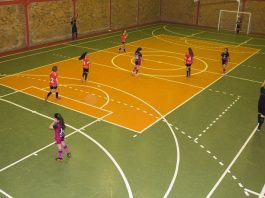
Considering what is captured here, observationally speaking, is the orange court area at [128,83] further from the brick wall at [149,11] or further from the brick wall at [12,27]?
the brick wall at [149,11]

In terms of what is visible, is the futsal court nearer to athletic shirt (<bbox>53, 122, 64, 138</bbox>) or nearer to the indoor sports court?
the indoor sports court

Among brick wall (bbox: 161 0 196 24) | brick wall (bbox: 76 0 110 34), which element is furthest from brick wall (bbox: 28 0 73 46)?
brick wall (bbox: 161 0 196 24)

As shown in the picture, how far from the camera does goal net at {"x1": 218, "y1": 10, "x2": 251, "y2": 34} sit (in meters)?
34.8

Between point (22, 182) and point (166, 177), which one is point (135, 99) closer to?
point (166, 177)

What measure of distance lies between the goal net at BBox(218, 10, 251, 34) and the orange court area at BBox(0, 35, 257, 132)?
35.2 ft

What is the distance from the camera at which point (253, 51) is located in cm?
2627

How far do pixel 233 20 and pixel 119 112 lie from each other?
2648 cm

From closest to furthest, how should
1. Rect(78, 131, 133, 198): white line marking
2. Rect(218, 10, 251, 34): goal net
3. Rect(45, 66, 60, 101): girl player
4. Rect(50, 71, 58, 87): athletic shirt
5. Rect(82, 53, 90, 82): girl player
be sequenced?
Rect(78, 131, 133, 198): white line marking, Rect(45, 66, 60, 101): girl player, Rect(50, 71, 58, 87): athletic shirt, Rect(82, 53, 90, 82): girl player, Rect(218, 10, 251, 34): goal net

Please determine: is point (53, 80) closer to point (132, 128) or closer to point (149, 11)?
point (132, 128)

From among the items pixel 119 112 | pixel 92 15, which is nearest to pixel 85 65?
→ pixel 119 112

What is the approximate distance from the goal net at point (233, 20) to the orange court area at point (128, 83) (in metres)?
10.7

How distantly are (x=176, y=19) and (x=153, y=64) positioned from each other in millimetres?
20106

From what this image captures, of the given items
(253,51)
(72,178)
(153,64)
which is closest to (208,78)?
(153,64)

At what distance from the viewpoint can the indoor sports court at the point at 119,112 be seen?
9398mm
